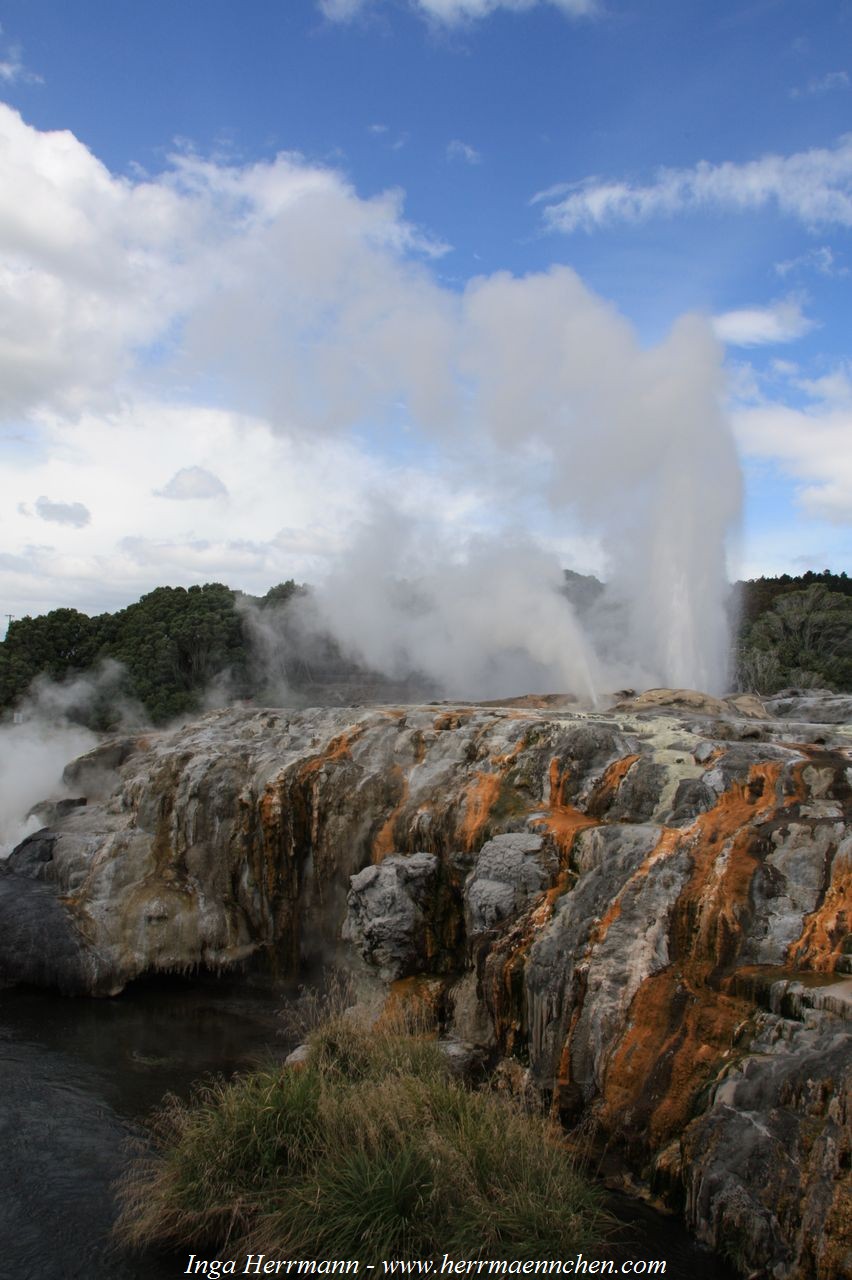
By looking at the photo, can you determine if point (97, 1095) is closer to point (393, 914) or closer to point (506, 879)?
point (393, 914)

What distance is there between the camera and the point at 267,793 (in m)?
15.3

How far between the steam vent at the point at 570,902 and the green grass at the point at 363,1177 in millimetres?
1263

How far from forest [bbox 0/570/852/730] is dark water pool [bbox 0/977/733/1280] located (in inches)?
844

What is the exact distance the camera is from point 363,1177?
6.62 metres

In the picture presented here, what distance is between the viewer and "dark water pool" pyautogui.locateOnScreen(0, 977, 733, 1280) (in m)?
7.07

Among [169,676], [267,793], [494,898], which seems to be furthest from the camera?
[169,676]

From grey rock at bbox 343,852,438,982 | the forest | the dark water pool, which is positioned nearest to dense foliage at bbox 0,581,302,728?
the forest

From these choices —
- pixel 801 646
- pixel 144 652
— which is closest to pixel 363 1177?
pixel 801 646

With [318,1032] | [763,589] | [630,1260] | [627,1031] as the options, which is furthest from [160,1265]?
[763,589]

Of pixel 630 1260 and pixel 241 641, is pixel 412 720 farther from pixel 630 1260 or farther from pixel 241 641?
pixel 241 641

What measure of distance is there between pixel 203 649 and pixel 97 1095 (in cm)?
2784

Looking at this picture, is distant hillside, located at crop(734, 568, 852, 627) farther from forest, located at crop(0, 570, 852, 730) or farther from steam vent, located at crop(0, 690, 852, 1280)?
steam vent, located at crop(0, 690, 852, 1280)

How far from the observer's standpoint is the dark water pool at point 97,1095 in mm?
7066

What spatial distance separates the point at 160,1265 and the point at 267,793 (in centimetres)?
864
